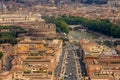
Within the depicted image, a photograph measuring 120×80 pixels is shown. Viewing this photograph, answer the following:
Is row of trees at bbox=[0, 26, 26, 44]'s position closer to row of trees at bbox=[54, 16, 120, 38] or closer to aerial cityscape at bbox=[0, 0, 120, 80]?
aerial cityscape at bbox=[0, 0, 120, 80]

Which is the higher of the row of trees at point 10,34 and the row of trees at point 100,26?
the row of trees at point 10,34

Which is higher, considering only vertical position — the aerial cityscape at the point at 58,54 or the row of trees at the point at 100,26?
the aerial cityscape at the point at 58,54

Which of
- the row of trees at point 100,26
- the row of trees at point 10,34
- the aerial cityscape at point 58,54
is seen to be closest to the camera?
the aerial cityscape at point 58,54

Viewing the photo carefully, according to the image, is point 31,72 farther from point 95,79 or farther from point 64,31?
point 64,31

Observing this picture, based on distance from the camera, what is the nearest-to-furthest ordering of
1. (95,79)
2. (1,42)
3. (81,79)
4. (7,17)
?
(95,79)
(81,79)
(1,42)
(7,17)

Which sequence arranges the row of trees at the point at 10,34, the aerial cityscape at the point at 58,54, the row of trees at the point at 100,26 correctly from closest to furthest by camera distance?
the aerial cityscape at the point at 58,54 < the row of trees at the point at 10,34 < the row of trees at the point at 100,26

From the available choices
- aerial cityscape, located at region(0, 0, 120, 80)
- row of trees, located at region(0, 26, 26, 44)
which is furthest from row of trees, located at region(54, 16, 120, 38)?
row of trees, located at region(0, 26, 26, 44)

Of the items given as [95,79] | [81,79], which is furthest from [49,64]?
[95,79]

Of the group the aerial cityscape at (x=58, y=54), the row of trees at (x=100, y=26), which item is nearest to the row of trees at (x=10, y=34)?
the aerial cityscape at (x=58, y=54)

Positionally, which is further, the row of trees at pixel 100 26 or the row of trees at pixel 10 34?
the row of trees at pixel 100 26

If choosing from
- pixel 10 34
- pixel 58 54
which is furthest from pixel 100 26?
pixel 58 54

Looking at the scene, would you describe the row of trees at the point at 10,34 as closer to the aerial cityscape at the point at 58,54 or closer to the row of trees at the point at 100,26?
the aerial cityscape at the point at 58,54
